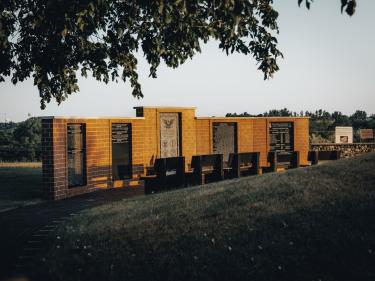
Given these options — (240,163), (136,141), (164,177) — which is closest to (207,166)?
(240,163)

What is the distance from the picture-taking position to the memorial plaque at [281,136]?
22656 millimetres

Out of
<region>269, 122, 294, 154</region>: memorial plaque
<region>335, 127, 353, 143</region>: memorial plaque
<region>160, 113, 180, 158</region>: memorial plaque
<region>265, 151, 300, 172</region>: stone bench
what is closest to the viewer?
<region>265, 151, 300, 172</region>: stone bench

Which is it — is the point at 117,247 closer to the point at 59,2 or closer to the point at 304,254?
the point at 304,254

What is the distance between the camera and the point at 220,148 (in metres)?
21.2

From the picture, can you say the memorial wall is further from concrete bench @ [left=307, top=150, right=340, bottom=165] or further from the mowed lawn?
concrete bench @ [left=307, top=150, right=340, bottom=165]

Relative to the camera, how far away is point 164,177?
47.0 ft

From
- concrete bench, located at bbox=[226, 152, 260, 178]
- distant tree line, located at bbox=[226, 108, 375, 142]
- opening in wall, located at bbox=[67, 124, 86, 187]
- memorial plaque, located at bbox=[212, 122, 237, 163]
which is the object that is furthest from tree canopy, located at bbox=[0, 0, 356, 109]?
distant tree line, located at bbox=[226, 108, 375, 142]

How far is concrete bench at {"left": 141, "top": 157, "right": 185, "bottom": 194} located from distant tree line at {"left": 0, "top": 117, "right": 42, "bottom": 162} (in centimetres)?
2217

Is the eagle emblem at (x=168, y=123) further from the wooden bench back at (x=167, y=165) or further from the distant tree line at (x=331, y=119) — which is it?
the distant tree line at (x=331, y=119)

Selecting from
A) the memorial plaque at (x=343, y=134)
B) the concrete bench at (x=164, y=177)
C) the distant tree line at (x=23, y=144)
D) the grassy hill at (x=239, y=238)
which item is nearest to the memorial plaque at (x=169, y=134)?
the concrete bench at (x=164, y=177)

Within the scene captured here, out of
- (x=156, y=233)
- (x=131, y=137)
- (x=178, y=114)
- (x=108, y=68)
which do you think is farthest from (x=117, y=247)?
(x=178, y=114)

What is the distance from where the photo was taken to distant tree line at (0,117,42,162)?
3422 cm

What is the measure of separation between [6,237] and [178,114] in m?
12.0

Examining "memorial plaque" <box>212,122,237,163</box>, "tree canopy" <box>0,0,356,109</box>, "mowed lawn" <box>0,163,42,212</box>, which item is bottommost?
"mowed lawn" <box>0,163,42,212</box>
